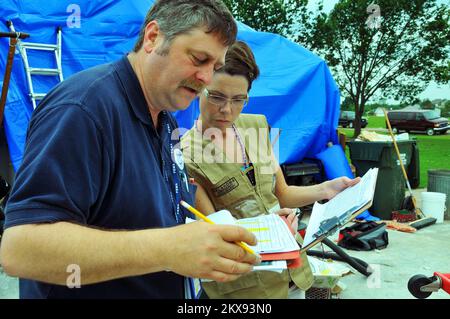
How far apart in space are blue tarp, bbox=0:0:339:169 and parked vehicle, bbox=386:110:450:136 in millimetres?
27996

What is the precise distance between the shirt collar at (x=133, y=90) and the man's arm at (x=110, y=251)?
396mm

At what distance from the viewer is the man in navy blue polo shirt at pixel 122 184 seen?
0.89m

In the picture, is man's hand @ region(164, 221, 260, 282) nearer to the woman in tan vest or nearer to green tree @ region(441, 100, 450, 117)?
the woman in tan vest

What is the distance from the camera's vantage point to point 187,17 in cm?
119

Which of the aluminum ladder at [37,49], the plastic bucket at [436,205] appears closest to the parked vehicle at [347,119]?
the plastic bucket at [436,205]

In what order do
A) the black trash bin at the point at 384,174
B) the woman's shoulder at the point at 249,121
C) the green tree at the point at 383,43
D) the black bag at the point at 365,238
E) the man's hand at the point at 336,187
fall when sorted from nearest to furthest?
the man's hand at the point at 336,187
the woman's shoulder at the point at 249,121
the black bag at the point at 365,238
the black trash bin at the point at 384,174
the green tree at the point at 383,43

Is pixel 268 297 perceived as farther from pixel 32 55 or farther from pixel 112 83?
pixel 32 55

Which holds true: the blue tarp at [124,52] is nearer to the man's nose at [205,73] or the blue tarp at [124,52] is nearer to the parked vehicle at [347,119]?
the man's nose at [205,73]

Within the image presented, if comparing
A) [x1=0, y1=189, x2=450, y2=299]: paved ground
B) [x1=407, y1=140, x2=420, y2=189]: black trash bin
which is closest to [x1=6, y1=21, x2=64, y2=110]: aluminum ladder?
[x1=0, y1=189, x2=450, y2=299]: paved ground

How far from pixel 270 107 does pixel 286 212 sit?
4.73 meters

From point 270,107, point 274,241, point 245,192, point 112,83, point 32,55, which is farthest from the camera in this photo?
point 270,107

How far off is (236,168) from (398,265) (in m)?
3.29
